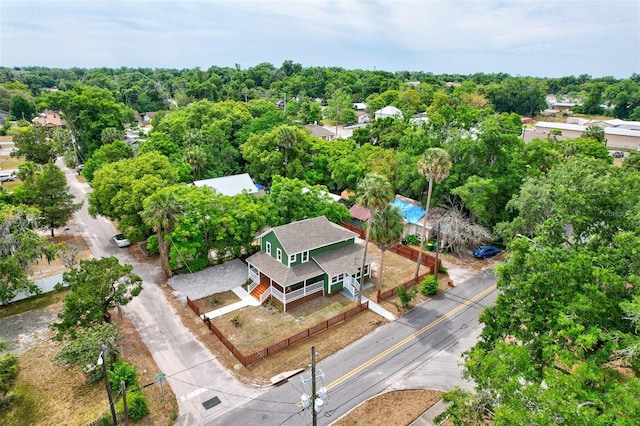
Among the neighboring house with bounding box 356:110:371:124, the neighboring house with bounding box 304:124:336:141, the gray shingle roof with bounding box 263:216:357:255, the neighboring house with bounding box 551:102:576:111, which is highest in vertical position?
the neighboring house with bounding box 551:102:576:111

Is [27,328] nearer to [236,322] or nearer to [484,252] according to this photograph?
[236,322]

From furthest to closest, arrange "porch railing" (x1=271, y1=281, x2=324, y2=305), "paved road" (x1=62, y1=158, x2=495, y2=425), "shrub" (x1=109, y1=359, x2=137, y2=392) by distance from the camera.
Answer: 1. "porch railing" (x1=271, y1=281, x2=324, y2=305)
2. "shrub" (x1=109, y1=359, x2=137, y2=392)
3. "paved road" (x1=62, y1=158, x2=495, y2=425)

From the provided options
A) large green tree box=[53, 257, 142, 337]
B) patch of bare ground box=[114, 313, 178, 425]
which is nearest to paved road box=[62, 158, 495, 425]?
patch of bare ground box=[114, 313, 178, 425]

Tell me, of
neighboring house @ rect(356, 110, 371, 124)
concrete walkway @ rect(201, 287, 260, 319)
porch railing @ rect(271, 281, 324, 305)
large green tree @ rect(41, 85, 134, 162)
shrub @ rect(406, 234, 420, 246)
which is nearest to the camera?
concrete walkway @ rect(201, 287, 260, 319)

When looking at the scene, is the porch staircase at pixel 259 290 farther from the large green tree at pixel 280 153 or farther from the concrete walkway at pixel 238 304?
the large green tree at pixel 280 153

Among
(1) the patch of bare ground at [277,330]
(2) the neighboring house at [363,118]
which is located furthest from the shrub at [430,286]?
(2) the neighboring house at [363,118]

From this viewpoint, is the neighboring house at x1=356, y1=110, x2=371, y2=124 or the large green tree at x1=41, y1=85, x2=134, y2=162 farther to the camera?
the neighboring house at x1=356, y1=110, x2=371, y2=124

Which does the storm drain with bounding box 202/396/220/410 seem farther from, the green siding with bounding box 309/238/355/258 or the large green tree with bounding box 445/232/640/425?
the green siding with bounding box 309/238/355/258
